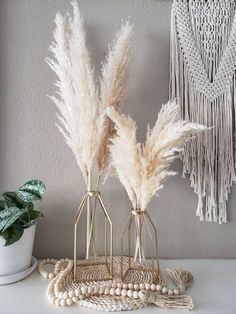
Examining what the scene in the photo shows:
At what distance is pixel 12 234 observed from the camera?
83 cm

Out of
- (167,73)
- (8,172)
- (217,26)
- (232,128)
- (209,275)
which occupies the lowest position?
(209,275)

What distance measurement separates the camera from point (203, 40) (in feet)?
3.32

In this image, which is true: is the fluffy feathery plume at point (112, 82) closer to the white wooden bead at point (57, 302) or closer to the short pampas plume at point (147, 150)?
the short pampas plume at point (147, 150)

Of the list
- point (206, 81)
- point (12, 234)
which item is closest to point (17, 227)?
point (12, 234)

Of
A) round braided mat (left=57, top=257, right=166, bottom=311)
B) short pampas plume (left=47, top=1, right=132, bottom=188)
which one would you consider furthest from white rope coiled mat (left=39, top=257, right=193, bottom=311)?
short pampas plume (left=47, top=1, right=132, bottom=188)

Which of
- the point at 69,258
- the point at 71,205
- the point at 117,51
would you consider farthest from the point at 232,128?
the point at 69,258

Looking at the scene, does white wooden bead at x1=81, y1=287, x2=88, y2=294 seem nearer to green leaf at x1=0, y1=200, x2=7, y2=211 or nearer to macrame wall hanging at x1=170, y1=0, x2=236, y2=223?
green leaf at x1=0, y1=200, x2=7, y2=211

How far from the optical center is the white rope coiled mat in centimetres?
78

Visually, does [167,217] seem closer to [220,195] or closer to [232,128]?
[220,195]

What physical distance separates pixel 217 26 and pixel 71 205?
752mm

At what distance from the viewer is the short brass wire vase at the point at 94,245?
90 centimetres

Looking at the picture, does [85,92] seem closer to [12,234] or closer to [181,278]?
[12,234]

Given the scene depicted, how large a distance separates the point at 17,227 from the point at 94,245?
0.26 metres

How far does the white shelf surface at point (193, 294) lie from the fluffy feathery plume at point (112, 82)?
0.38 metres
